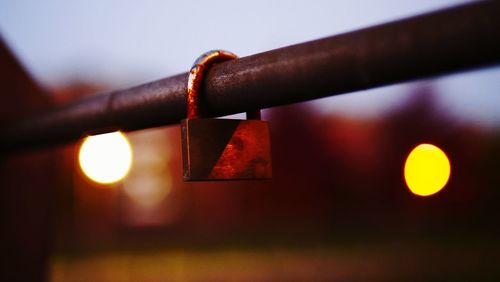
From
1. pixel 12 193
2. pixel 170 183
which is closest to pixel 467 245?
pixel 170 183

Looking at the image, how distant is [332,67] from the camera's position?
645 mm

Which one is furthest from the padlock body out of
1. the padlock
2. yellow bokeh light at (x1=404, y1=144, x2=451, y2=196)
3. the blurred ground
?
yellow bokeh light at (x1=404, y1=144, x2=451, y2=196)

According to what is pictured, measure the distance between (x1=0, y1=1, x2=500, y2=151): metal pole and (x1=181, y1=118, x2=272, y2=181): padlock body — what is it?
38 millimetres

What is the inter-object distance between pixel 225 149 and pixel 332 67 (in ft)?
0.98

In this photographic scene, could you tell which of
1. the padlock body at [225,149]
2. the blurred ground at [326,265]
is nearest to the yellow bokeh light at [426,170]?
the blurred ground at [326,265]

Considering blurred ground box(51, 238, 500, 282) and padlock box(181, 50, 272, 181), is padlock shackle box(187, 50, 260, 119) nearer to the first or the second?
padlock box(181, 50, 272, 181)

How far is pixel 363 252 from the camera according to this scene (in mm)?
12445

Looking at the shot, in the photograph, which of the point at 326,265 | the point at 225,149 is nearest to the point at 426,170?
the point at 326,265

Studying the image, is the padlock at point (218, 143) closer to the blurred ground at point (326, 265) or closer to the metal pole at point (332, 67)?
the metal pole at point (332, 67)

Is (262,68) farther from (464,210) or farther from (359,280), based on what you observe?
(464,210)

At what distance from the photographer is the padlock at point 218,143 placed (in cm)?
83


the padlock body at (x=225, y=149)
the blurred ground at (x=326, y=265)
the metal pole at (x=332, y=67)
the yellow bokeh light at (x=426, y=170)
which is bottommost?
the blurred ground at (x=326, y=265)

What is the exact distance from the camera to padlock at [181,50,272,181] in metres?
0.83

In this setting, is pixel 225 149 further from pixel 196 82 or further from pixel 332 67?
pixel 332 67
